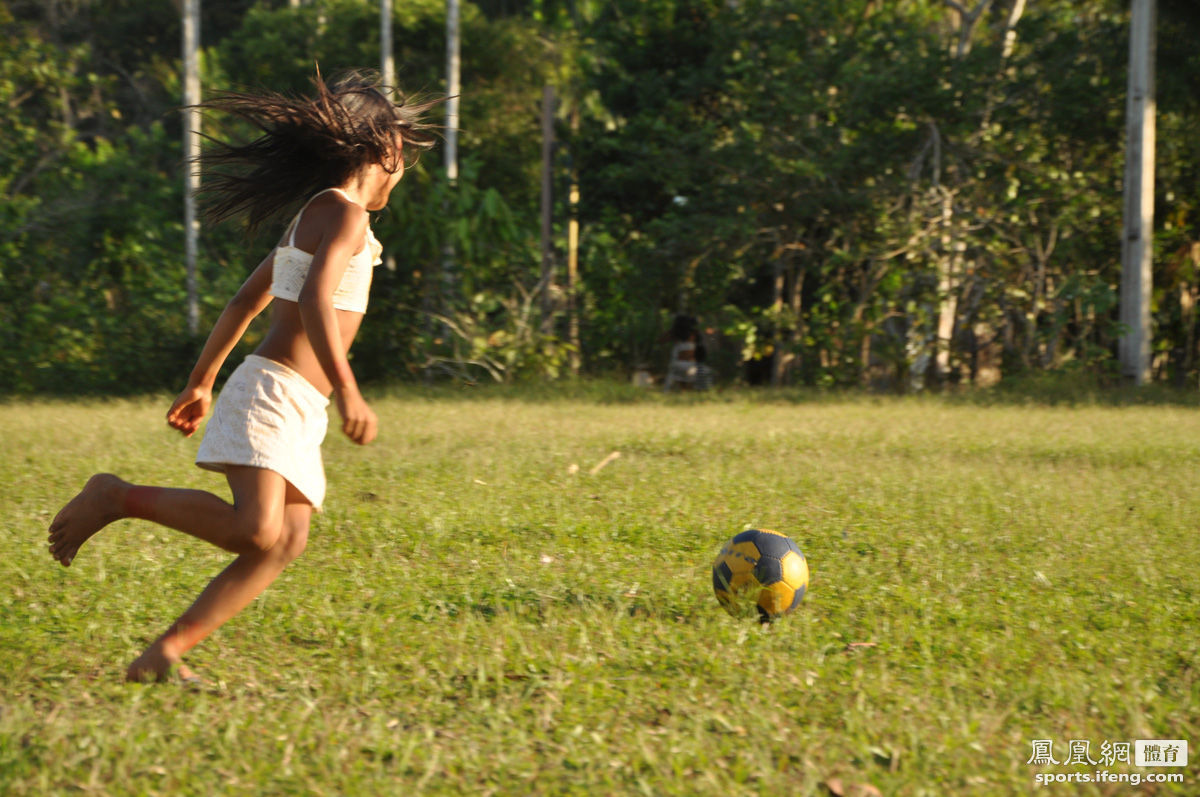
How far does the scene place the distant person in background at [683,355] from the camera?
1847cm

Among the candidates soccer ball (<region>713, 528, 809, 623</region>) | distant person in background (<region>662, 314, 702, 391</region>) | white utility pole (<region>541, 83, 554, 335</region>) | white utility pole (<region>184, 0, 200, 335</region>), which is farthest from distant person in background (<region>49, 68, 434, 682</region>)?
distant person in background (<region>662, 314, 702, 391</region>)

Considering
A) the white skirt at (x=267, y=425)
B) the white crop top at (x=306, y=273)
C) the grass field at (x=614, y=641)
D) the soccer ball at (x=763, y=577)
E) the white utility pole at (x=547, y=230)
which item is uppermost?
the white utility pole at (x=547, y=230)

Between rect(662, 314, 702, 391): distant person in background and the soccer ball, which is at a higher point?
rect(662, 314, 702, 391): distant person in background

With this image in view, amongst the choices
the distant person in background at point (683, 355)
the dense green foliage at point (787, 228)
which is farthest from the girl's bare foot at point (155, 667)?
the distant person in background at point (683, 355)

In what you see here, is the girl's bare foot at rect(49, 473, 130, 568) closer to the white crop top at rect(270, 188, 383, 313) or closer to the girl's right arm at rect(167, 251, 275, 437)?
the girl's right arm at rect(167, 251, 275, 437)

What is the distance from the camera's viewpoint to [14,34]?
19422mm

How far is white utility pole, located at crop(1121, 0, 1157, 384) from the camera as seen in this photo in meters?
16.2

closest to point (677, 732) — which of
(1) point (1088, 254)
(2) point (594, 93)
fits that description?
(1) point (1088, 254)

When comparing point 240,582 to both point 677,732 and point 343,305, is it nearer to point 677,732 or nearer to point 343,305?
point 343,305

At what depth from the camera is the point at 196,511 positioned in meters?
3.49

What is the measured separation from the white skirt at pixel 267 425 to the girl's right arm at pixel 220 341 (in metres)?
0.33

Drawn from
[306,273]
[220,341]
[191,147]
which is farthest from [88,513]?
[191,147]

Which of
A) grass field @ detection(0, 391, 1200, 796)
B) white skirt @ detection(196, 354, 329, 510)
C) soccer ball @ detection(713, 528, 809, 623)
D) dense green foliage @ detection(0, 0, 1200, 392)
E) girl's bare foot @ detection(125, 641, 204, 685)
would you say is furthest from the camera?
dense green foliage @ detection(0, 0, 1200, 392)

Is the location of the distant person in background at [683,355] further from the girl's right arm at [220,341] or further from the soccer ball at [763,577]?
the girl's right arm at [220,341]
